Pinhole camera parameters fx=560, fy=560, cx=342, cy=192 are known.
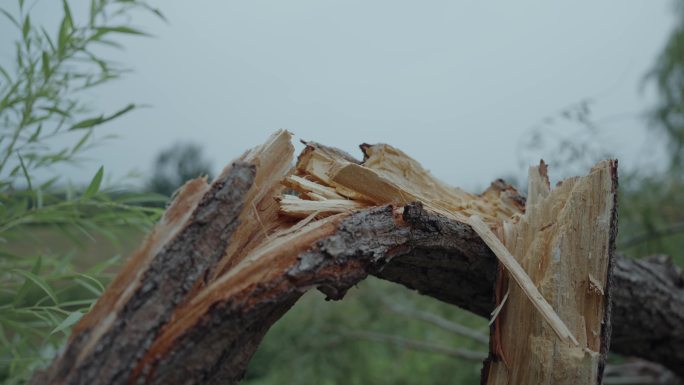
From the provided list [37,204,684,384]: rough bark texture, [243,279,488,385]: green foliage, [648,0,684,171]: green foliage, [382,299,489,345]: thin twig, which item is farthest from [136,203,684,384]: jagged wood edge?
[648,0,684,171]: green foliage

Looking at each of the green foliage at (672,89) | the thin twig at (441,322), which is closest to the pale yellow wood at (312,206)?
the thin twig at (441,322)

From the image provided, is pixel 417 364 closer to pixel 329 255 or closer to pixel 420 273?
pixel 420 273

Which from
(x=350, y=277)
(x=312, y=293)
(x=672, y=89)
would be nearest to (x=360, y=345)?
(x=312, y=293)

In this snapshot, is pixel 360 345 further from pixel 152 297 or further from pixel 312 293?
pixel 152 297

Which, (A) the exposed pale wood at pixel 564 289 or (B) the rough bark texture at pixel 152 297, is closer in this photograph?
(B) the rough bark texture at pixel 152 297

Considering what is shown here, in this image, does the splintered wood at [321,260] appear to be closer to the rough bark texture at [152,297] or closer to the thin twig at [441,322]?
the rough bark texture at [152,297]

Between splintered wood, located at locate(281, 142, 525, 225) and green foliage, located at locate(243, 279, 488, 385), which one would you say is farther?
green foliage, located at locate(243, 279, 488, 385)

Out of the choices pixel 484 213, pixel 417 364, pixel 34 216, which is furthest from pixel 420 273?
pixel 417 364

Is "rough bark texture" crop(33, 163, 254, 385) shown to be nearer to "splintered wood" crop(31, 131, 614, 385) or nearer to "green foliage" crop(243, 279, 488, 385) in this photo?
"splintered wood" crop(31, 131, 614, 385)
